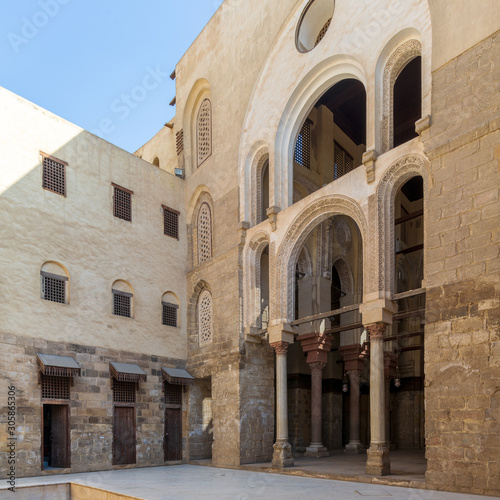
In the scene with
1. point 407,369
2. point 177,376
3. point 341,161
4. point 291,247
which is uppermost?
point 341,161

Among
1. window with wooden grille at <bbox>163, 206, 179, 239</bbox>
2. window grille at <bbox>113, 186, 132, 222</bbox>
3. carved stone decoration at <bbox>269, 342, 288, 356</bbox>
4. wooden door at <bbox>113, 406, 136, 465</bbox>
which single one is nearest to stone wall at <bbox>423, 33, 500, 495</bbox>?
carved stone decoration at <bbox>269, 342, 288, 356</bbox>

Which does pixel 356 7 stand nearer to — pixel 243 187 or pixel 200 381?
pixel 243 187

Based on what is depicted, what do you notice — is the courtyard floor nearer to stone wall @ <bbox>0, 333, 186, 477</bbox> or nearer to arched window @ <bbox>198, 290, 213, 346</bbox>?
stone wall @ <bbox>0, 333, 186, 477</bbox>

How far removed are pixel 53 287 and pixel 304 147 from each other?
7.75m

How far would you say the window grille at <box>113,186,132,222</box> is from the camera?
47.0 ft

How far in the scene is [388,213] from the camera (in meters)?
10.2

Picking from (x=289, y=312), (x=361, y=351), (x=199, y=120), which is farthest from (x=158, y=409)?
(x=199, y=120)

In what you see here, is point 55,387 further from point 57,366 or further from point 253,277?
point 253,277

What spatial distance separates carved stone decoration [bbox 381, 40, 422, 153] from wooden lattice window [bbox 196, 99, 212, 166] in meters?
6.12

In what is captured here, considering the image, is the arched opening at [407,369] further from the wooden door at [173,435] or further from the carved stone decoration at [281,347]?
the wooden door at [173,435]

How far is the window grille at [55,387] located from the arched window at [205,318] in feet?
12.5

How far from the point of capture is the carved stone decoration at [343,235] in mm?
15766

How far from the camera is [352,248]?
1608cm

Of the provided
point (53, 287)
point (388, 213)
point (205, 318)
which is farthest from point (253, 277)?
point (53, 287)
